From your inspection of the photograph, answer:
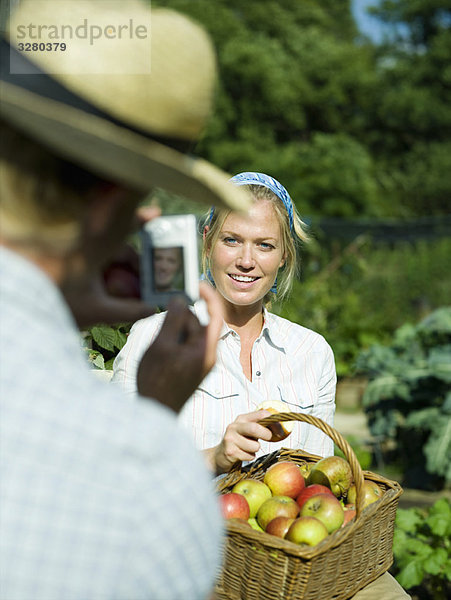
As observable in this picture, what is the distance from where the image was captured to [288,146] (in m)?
21.1

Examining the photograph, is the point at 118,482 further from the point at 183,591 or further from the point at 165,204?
the point at 165,204

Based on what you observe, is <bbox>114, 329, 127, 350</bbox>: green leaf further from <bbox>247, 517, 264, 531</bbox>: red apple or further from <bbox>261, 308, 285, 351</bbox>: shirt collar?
<bbox>247, 517, 264, 531</bbox>: red apple

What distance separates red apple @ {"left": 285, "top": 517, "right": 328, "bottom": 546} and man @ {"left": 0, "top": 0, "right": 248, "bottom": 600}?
0.84 meters

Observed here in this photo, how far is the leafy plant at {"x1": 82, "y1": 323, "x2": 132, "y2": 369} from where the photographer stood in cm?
227

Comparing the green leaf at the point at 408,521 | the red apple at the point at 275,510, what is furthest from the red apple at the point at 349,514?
the green leaf at the point at 408,521

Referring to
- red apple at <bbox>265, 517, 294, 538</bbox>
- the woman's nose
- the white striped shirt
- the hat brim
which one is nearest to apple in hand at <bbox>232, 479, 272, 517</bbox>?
red apple at <bbox>265, 517, 294, 538</bbox>

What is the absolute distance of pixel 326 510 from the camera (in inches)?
68.5

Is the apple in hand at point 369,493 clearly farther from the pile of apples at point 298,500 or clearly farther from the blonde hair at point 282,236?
the blonde hair at point 282,236

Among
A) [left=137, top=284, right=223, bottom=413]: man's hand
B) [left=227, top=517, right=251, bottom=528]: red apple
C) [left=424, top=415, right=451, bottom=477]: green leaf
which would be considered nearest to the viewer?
A: [left=137, top=284, right=223, bottom=413]: man's hand

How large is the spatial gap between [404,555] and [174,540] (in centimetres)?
277

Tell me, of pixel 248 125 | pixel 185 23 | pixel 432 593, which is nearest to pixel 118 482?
pixel 185 23

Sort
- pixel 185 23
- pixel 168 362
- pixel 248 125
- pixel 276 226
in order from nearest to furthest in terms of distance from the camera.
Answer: pixel 185 23 → pixel 168 362 → pixel 276 226 → pixel 248 125

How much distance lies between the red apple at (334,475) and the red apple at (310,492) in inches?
1.9

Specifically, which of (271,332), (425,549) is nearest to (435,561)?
(425,549)
